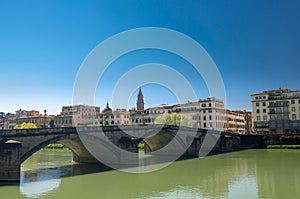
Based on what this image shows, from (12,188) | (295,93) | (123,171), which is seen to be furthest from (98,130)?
(295,93)

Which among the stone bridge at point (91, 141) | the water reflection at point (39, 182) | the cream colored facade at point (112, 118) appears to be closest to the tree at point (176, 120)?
the stone bridge at point (91, 141)

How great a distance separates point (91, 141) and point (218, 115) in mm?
49570

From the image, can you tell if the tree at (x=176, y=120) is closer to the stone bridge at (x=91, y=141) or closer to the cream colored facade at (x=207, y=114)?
the cream colored facade at (x=207, y=114)

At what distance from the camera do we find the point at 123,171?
29.3 m

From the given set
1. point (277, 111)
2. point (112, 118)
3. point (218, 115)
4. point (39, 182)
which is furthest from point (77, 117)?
point (39, 182)

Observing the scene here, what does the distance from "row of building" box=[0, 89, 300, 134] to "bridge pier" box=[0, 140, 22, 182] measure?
23018 millimetres

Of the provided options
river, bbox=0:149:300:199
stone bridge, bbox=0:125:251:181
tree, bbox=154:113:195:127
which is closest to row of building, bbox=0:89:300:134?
tree, bbox=154:113:195:127

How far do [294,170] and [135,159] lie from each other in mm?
16516

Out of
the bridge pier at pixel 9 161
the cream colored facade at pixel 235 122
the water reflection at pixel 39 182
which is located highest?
the cream colored facade at pixel 235 122

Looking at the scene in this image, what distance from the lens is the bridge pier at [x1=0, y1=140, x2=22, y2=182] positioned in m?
22.8

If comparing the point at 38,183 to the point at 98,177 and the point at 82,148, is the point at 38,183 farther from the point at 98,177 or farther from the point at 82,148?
the point at 82,148

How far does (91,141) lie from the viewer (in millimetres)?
31328

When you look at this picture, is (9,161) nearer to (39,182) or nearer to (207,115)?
(39,182)

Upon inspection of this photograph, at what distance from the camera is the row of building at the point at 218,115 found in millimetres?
62125
